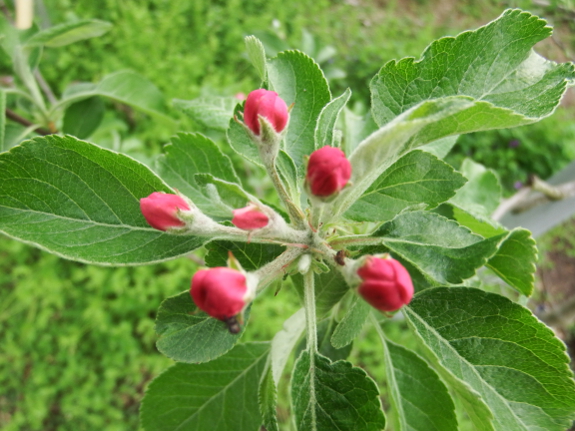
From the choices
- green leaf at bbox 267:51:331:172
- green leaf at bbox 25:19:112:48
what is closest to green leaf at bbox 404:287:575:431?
green leaf at bbox 267:51:331:172

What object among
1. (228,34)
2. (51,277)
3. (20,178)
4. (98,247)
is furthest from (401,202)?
(228,34)

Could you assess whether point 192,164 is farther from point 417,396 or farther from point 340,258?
point 417,396

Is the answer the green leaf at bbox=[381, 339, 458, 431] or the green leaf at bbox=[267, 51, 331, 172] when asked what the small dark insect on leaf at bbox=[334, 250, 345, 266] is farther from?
the green leaf at bbox=[381, 339, 458, 431]

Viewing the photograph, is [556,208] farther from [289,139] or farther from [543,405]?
[289,139]

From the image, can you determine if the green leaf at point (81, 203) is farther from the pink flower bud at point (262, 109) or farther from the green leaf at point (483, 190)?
the green leaf at point (483, 190)

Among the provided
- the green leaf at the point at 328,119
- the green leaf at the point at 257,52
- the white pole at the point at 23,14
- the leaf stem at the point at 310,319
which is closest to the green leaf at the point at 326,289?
the leaf stem at the point at 310,319

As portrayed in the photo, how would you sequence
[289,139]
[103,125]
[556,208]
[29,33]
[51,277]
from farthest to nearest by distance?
[51,277] → [103,125] → [556,208] → [29,33] → [289,139]
